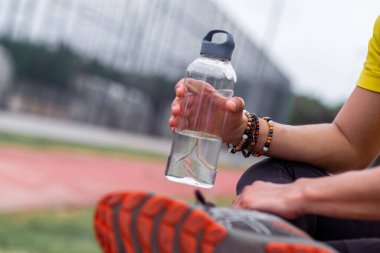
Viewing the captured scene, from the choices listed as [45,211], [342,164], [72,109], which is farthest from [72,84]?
[342,164]

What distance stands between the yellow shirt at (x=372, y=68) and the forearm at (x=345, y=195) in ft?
2.03

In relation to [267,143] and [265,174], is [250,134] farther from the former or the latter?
[265,174]

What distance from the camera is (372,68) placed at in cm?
198

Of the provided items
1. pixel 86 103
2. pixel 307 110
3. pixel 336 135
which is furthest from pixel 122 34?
pixel 307 110

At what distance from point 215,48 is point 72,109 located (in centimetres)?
1601

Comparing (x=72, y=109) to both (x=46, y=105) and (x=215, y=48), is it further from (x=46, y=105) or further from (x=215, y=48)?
(x=215, y=48)

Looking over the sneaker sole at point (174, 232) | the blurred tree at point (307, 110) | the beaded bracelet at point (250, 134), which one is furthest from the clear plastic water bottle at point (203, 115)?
the blurred tree at point (307, 110)

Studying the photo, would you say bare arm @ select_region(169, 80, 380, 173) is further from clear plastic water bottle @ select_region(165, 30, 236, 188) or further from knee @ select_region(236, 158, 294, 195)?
knee @ select_region(236, 158, 294, 195)

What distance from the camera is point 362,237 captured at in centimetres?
169

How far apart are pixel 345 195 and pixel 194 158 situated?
1.94 ft

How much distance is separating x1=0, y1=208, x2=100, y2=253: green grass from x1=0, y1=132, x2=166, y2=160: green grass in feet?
15.3

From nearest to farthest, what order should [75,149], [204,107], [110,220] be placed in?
1. [110,220]
2. [204,107]
3. [75,149]

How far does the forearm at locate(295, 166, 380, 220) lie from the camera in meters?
1.38

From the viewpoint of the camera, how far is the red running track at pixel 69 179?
7.51 metres
